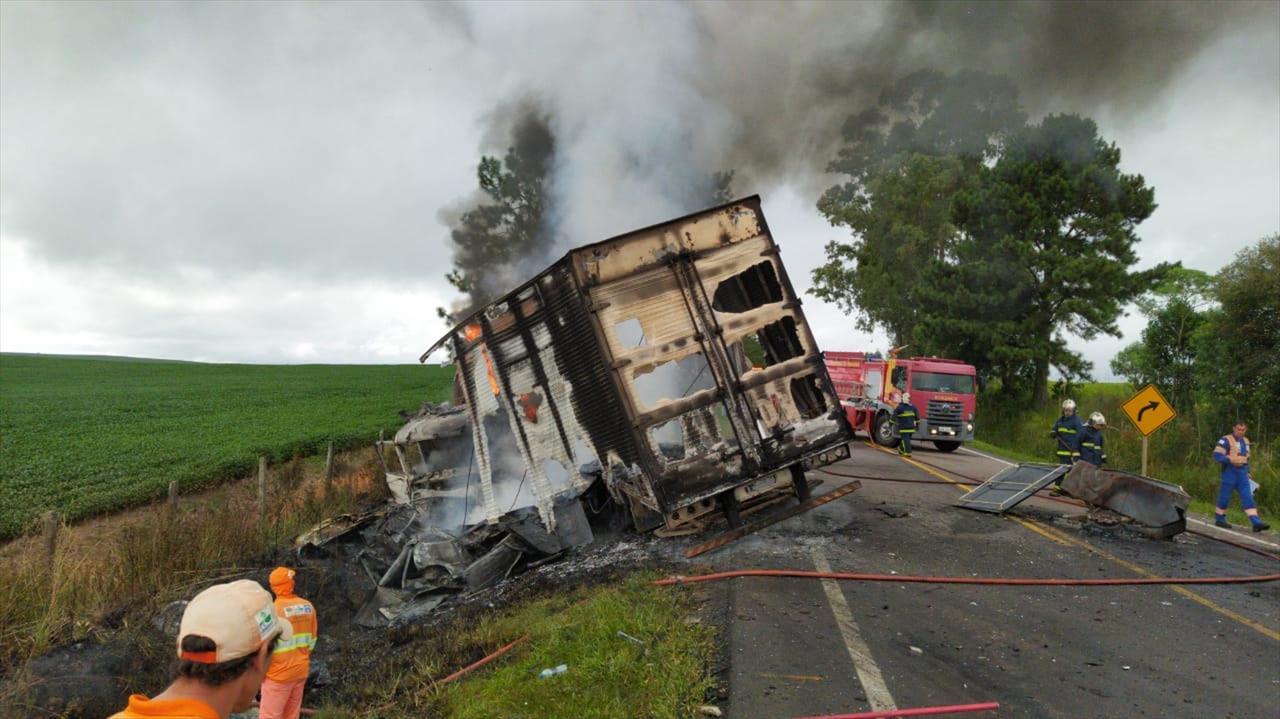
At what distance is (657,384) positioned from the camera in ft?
24.1

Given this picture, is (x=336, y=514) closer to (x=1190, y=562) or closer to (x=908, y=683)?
(x=908, y=683)

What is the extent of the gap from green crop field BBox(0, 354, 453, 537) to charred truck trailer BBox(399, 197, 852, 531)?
10.5 m

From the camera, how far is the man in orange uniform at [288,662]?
4043 millimetres

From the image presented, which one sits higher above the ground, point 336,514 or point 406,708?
point 336,514

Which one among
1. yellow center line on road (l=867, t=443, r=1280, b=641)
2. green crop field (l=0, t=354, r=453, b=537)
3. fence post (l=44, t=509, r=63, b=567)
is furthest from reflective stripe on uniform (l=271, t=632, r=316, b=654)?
green crop field (l=0, t=354, r=453, b=537)

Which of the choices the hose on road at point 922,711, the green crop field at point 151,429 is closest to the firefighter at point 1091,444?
the hose on road at point 922,711

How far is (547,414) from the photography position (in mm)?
7652

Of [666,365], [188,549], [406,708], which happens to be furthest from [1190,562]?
[188,549]

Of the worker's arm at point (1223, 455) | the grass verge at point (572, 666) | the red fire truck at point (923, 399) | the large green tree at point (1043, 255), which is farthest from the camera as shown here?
the large green tree at point (1043, 255)

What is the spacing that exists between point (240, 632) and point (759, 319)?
19.7 feet

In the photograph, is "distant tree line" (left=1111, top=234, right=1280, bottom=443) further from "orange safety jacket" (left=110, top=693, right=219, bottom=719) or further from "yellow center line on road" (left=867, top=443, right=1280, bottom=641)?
"orange safety jacket" (left=110, top=693, right=219, bottom=719)

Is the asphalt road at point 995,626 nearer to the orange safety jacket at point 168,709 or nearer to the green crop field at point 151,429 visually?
the orange safety jacket at point 168,709

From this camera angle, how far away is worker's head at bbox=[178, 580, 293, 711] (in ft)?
5.93

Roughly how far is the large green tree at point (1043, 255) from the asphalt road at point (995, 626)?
1875 centimetres
